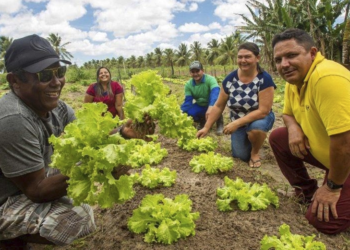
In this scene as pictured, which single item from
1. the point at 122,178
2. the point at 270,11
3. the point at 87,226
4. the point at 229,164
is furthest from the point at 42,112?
the point at 270,11

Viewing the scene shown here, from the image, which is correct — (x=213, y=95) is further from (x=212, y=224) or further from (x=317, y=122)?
(x=212, y=224)

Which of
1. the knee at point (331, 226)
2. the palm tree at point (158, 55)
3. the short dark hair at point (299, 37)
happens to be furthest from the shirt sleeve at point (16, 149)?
the palm tree at point (158, 55)

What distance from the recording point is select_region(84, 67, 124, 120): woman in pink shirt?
284 inches

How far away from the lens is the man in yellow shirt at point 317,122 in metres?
2.73

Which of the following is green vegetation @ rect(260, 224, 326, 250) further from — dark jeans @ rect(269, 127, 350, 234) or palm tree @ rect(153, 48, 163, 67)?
palm tree @ rect(153, 48, 163, 67)

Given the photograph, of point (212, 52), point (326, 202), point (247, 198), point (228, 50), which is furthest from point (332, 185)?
point (212, 52)

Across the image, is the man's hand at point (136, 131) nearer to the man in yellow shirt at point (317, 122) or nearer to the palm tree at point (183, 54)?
the man in yellow shirt at point (317, 122)

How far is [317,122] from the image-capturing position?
315 centimetres

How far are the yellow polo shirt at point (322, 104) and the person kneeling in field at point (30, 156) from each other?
255cm

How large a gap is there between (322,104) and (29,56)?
2842mm

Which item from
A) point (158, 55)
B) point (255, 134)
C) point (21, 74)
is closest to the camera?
point (21, 74)

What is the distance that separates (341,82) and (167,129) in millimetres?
1895

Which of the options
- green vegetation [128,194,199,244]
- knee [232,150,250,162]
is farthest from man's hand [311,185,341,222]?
knee [232,150,250,162]

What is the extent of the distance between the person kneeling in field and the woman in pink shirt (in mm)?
4327
